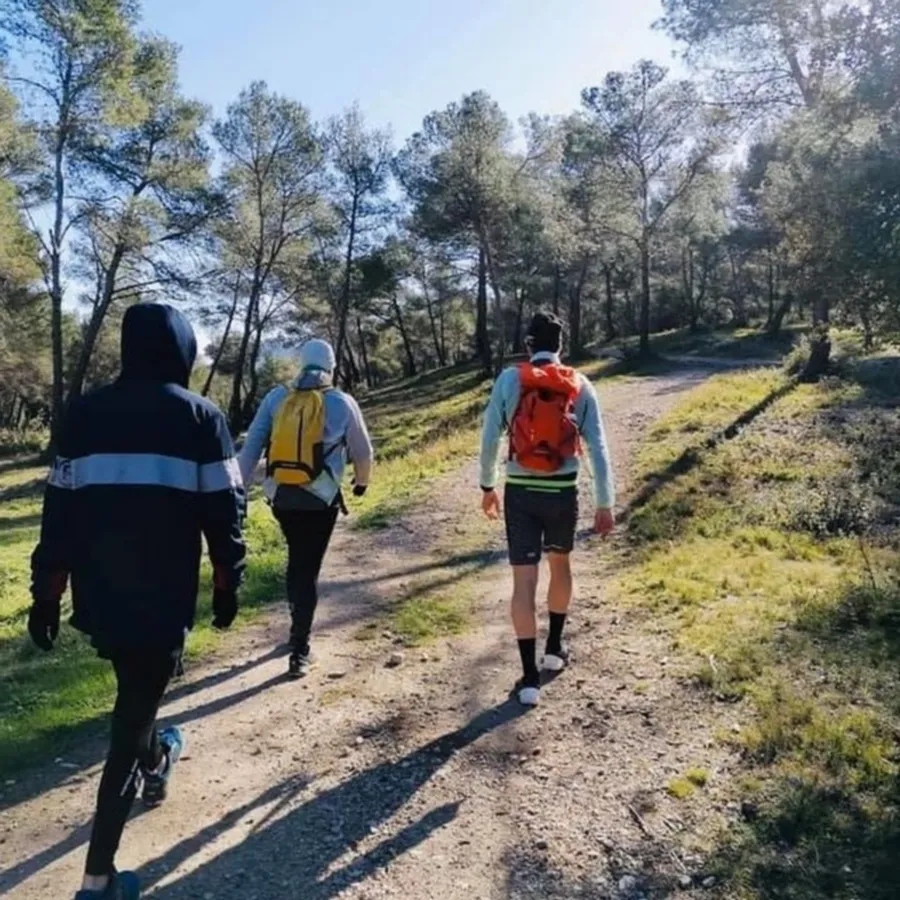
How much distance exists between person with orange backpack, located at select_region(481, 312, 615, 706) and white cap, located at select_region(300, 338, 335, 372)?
103 cm

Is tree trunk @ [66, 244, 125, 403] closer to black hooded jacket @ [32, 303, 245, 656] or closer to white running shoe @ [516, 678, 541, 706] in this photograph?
white running shoe @ [516, 678, 541, 706]

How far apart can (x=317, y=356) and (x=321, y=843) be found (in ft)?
8.60

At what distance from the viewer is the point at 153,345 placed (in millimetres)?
2902

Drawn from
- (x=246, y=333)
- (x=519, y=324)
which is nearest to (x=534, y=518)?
(x=246, y=333)

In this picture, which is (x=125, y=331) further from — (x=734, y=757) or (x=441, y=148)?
(x=441, y=148)

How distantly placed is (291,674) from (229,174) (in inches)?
963

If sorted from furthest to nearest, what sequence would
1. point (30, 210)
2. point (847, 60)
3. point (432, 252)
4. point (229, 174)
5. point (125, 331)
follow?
1. point (432, 252)
2. point (229, 174)
3. point (30, 210)
4. point (847, 60)
5. point (125, 331)

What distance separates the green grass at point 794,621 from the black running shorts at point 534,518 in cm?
122

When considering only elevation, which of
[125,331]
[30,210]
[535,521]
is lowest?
[535,521]

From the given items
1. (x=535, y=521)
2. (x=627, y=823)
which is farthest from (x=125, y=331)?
(x=627, y=823)

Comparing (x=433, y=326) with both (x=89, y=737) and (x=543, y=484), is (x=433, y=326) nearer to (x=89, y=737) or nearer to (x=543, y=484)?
(x=543, y=484)

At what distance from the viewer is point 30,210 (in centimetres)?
2242

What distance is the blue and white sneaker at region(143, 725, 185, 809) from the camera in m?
3.58

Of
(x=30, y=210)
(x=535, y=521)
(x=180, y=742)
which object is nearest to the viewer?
(x=180, y=742)
